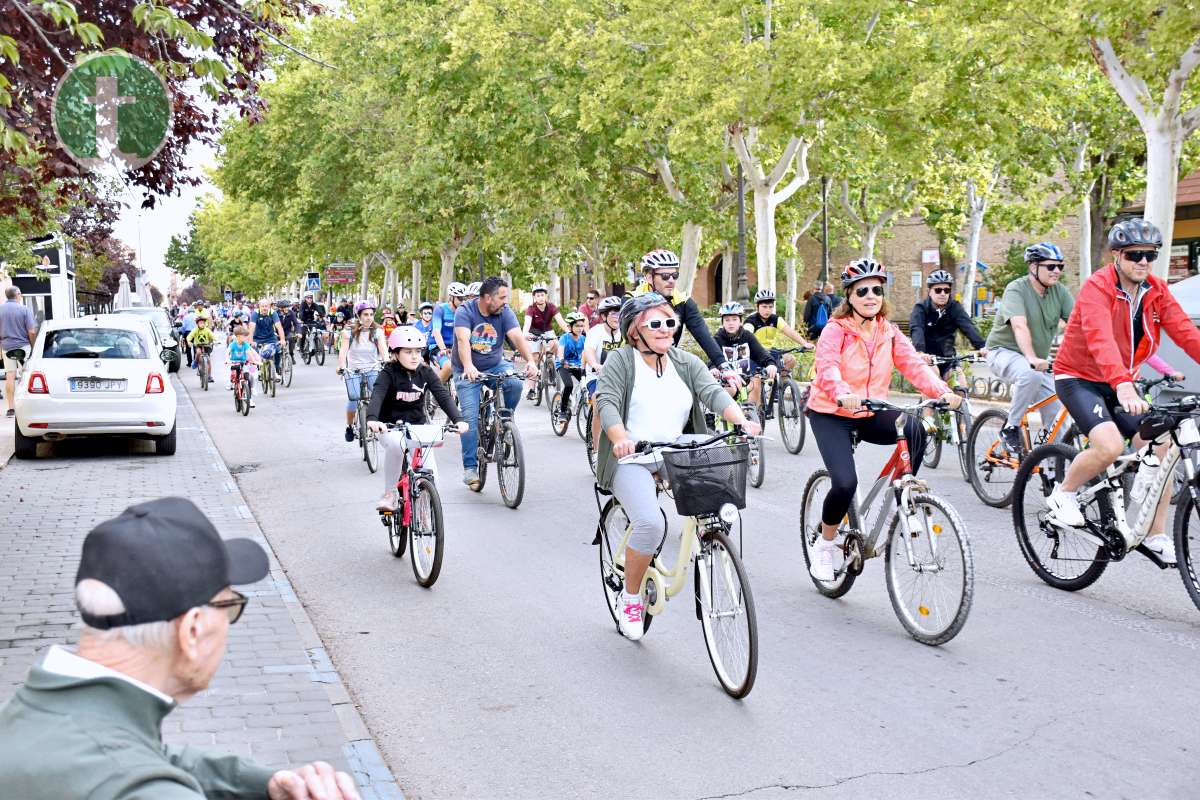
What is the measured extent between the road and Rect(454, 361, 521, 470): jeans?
201 cm

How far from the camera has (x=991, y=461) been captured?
986cm

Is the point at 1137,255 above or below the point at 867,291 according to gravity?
above

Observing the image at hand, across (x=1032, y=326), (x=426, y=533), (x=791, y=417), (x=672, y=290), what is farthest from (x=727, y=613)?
(x=791, y=417)

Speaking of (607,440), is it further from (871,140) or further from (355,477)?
(871,140)

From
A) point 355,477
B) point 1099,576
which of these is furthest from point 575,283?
point 1099,576

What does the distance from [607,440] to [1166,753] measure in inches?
103

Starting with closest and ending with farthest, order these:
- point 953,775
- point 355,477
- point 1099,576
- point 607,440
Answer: point 953,775, point 607,440, point 1099,576, point 355,477

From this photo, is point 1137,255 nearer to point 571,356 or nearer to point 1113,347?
point 1113,347

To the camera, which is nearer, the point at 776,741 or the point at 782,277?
the point at 776,741

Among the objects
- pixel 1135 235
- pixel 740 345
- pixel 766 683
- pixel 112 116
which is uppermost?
pixel 112 116

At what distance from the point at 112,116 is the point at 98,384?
22.9 ft

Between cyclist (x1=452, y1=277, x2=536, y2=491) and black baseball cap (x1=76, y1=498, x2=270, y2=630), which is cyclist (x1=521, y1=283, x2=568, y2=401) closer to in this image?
cyclist (x1=452, y1=277, x2=536, y2=491)

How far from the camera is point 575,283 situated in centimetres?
9138

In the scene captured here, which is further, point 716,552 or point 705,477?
point 716,552
